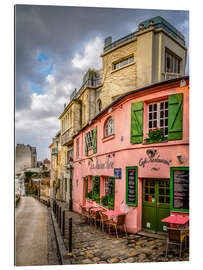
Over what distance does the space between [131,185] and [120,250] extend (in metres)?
1.63

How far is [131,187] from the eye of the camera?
5.80m

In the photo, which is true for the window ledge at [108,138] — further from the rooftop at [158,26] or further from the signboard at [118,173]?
the rooftop at [158,26]

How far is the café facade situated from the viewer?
15.8ft

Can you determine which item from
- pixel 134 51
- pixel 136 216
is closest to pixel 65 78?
pixel 134 51

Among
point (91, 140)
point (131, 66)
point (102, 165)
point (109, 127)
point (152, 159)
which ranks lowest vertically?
point (102, 165)

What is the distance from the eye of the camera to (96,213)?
6.84m

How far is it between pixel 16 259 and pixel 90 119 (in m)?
5.30

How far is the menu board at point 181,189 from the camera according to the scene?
463 cm

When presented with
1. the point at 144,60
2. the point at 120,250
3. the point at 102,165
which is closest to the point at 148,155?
the point at 120,250

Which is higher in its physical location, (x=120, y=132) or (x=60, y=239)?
(x=120, y=132)

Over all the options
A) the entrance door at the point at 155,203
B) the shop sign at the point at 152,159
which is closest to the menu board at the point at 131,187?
the entrance door at the point at 155,203

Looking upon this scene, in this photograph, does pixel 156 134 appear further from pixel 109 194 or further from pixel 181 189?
pixel 109 194

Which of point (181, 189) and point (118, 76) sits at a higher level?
point (118, 76)
